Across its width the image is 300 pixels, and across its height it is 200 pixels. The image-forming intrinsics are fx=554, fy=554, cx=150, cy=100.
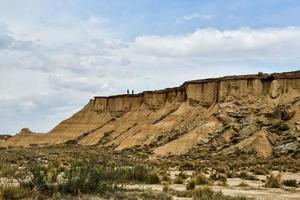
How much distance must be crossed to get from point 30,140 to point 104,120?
15.5 m

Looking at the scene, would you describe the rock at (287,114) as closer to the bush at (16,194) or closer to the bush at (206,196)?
the bush at (206,196)

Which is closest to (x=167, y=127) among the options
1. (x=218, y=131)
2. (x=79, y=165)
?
(x=218, y=131)

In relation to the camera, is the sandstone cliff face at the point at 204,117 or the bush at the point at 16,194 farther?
the sandstone cliff face at the point at 204,117

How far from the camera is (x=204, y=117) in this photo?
65.7 m

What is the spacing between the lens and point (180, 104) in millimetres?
74500

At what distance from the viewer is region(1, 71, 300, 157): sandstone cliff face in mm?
56550

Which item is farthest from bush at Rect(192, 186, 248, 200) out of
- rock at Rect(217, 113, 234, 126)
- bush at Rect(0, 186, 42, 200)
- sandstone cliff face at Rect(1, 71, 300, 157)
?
rock at Rect(217, 113, 234, 126)

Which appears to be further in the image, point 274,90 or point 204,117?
point 204,117

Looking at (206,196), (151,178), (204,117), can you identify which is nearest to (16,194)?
(206,196)

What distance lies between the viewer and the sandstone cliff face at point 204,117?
186 feet

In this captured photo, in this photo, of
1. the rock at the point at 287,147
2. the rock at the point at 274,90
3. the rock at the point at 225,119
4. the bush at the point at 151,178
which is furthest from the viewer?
the rock at the point at 274,90

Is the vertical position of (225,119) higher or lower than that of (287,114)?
lower

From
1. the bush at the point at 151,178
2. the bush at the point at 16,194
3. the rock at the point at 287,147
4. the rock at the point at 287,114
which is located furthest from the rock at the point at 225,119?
the bush at the point at 16,194

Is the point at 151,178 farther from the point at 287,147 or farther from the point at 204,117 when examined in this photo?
the point at 204,117
